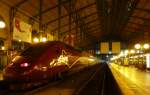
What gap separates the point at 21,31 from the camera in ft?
92.3

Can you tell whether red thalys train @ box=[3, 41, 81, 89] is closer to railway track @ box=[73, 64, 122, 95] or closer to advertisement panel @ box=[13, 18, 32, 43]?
railway track @ box=[73, 64, 122, 95]

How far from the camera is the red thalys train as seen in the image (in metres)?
14.7

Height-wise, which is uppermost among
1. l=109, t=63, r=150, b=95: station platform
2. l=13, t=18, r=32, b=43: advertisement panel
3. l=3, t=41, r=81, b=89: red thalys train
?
l=13, t=18, r=32, b=43: advertisement panel

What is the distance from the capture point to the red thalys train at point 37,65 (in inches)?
579

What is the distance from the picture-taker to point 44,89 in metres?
15.0

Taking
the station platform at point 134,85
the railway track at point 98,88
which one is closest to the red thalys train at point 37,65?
the railway track at point 98,88

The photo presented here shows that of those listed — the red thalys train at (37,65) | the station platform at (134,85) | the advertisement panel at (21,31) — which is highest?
the advertisement panel at (21,31)

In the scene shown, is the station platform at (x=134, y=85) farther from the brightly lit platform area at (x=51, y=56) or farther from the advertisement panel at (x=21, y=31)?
the advertisement panel at (x=21, y=31)

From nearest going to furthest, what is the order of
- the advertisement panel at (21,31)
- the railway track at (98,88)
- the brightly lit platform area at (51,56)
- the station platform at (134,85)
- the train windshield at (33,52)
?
the brightly lit platform area at (51,56) → the railway track at (98,88) → the station platform at (134,85) → the train windshield at (33,52) → the advertisement panel at (21,31)

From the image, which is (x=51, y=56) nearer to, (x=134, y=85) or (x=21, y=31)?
(x=134, y=85)

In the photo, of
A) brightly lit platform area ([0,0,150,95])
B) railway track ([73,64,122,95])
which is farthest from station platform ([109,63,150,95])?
railway track ([73,64,122,95])

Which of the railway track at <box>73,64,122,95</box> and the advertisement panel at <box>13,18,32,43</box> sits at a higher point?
the advertisement panel at <box>13,18,32,43</box>

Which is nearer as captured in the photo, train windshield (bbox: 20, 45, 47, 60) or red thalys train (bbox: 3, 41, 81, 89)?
red thalys train (bbox: 3, 41, 81, 89)

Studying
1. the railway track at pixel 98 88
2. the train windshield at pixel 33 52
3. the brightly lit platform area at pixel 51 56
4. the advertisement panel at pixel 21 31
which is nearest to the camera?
the brightly lit platform area at pixel 51 56
